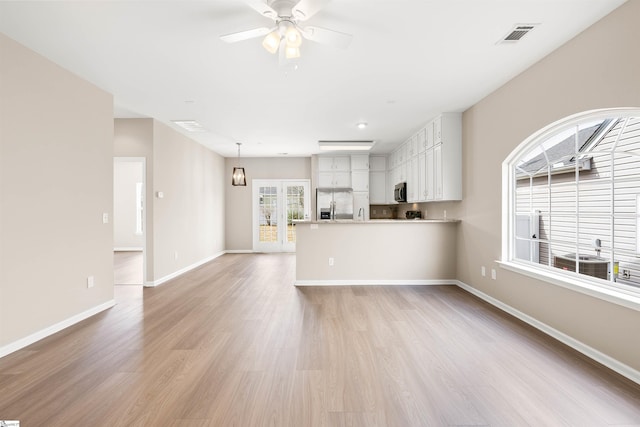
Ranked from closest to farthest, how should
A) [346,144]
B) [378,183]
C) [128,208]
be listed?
[346,144] → [378,183] → [128,208]

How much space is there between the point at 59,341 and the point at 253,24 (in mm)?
3453

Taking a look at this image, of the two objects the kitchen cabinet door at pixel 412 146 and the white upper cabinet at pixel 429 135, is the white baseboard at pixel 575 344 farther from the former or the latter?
the kitchen cabinet door at pixel 412 146

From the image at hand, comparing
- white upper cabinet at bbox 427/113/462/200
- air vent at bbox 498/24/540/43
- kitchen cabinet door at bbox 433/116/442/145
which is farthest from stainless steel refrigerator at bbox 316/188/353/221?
air vent at bbox 498/24/540/43

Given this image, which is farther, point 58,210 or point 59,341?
point 58,210

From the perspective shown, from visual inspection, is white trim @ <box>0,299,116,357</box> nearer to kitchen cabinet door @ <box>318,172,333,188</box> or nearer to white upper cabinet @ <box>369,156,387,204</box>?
kitchen cabinet door @ <box>318,172,333,188</box>

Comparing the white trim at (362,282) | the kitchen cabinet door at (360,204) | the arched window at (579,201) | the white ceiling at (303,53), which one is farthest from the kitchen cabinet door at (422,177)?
the kitchen cabinet door at (360,204)

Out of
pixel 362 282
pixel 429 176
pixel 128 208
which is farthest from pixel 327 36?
pixel 128 208

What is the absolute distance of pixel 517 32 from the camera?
8.47 feet

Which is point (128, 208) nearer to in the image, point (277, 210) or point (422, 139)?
point (277, 210)

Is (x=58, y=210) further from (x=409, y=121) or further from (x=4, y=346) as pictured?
(x=409, y=121)

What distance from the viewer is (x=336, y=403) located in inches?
76.2

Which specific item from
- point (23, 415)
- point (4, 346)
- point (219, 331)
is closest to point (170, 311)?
point (219, 331)

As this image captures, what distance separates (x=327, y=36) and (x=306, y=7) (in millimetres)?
303

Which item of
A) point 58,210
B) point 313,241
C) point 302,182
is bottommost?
point 313,241
